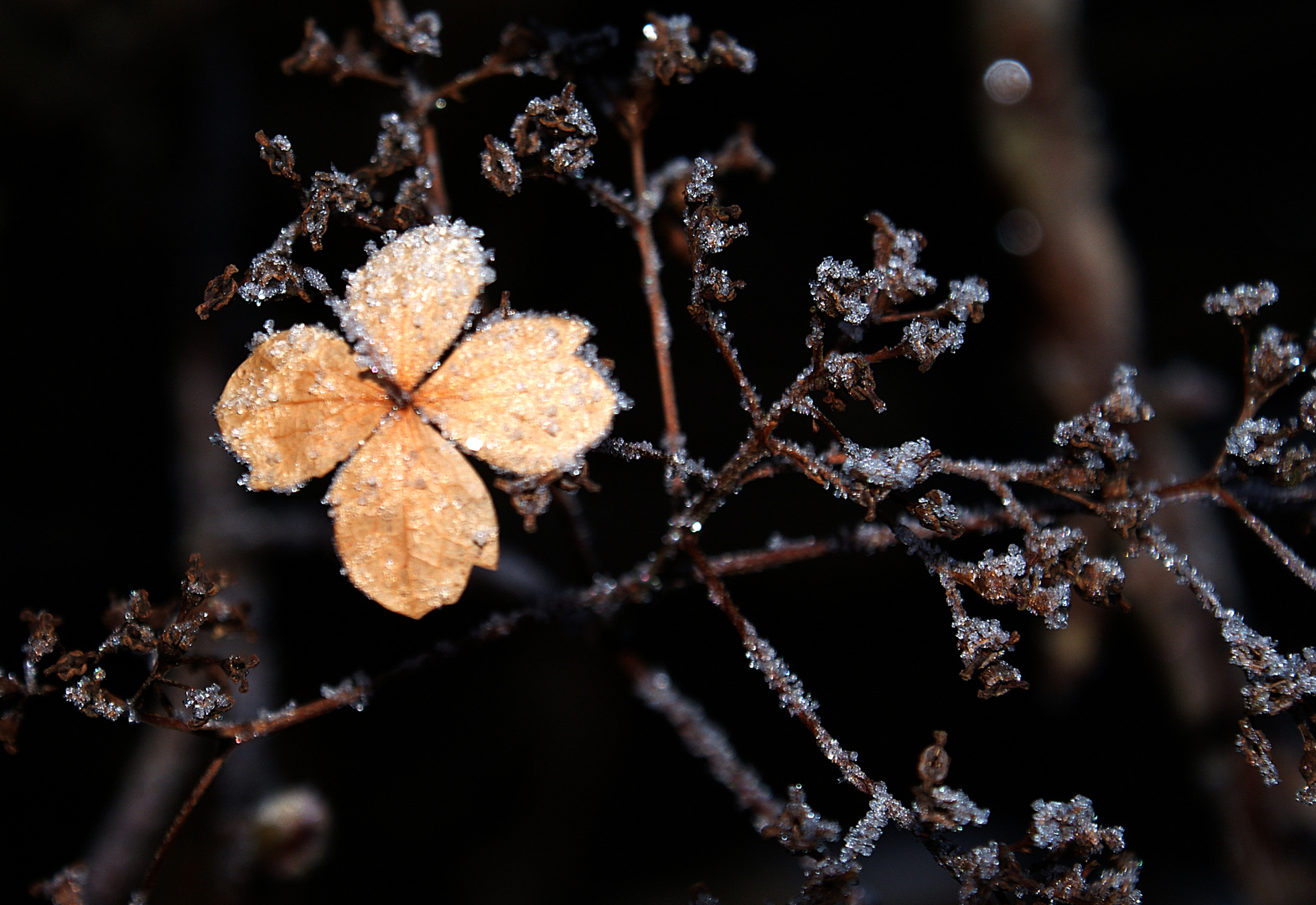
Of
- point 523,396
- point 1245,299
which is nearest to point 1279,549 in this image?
point 1245,299

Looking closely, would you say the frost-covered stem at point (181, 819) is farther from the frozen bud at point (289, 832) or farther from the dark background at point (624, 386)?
the dark background at point (624, 386)

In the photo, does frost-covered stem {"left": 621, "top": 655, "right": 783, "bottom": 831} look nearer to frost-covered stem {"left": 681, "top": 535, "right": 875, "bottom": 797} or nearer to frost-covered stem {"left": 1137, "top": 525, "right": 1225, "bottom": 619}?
frost-covered stem {"left": 681, "top": 535, "right": 875, "bottom": 797}

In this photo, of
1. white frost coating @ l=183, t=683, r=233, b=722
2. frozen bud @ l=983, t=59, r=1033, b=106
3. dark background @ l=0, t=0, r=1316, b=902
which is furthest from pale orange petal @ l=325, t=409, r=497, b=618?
frozen bud @ l=983, t=59, r=1033, b=106

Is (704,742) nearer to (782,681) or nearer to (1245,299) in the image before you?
(782,681)

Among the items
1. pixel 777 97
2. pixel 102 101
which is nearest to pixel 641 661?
pixel 777 97

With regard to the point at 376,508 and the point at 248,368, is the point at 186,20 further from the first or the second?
the point at 376,508
